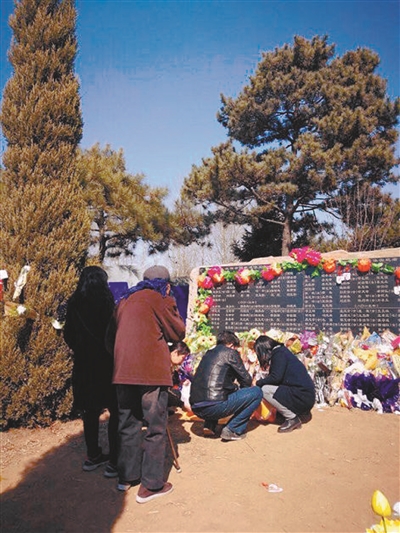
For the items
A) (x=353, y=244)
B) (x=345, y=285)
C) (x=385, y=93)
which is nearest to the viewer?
(x=345, y=285)

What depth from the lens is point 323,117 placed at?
12914mm

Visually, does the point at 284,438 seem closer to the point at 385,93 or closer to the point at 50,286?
the point at 50,286

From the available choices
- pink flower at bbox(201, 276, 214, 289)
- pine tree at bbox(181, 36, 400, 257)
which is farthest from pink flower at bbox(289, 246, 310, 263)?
pine tree at bbox(181, 36, 400, 257)

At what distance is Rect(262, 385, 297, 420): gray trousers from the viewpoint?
427 centimetres

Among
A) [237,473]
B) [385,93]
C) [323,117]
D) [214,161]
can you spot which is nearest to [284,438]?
[237,473]

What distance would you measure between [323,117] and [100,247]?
28.8ft

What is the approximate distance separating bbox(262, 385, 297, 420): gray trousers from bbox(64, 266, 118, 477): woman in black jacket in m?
1.87

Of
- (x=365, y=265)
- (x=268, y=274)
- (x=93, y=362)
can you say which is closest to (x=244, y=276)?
(x=268, y=274)

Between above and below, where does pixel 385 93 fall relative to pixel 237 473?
above

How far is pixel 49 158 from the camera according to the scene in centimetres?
473

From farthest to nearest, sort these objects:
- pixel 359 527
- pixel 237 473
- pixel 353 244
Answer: pixel 353 244, pixel 237 473, pixel 359 527

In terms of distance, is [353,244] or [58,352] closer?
[58,352]

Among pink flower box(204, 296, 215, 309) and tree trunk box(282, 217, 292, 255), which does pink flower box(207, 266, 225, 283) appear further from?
tree trunk box(282, 217, 292, 255)

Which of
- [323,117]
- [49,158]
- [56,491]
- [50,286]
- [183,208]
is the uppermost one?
[323,117]
